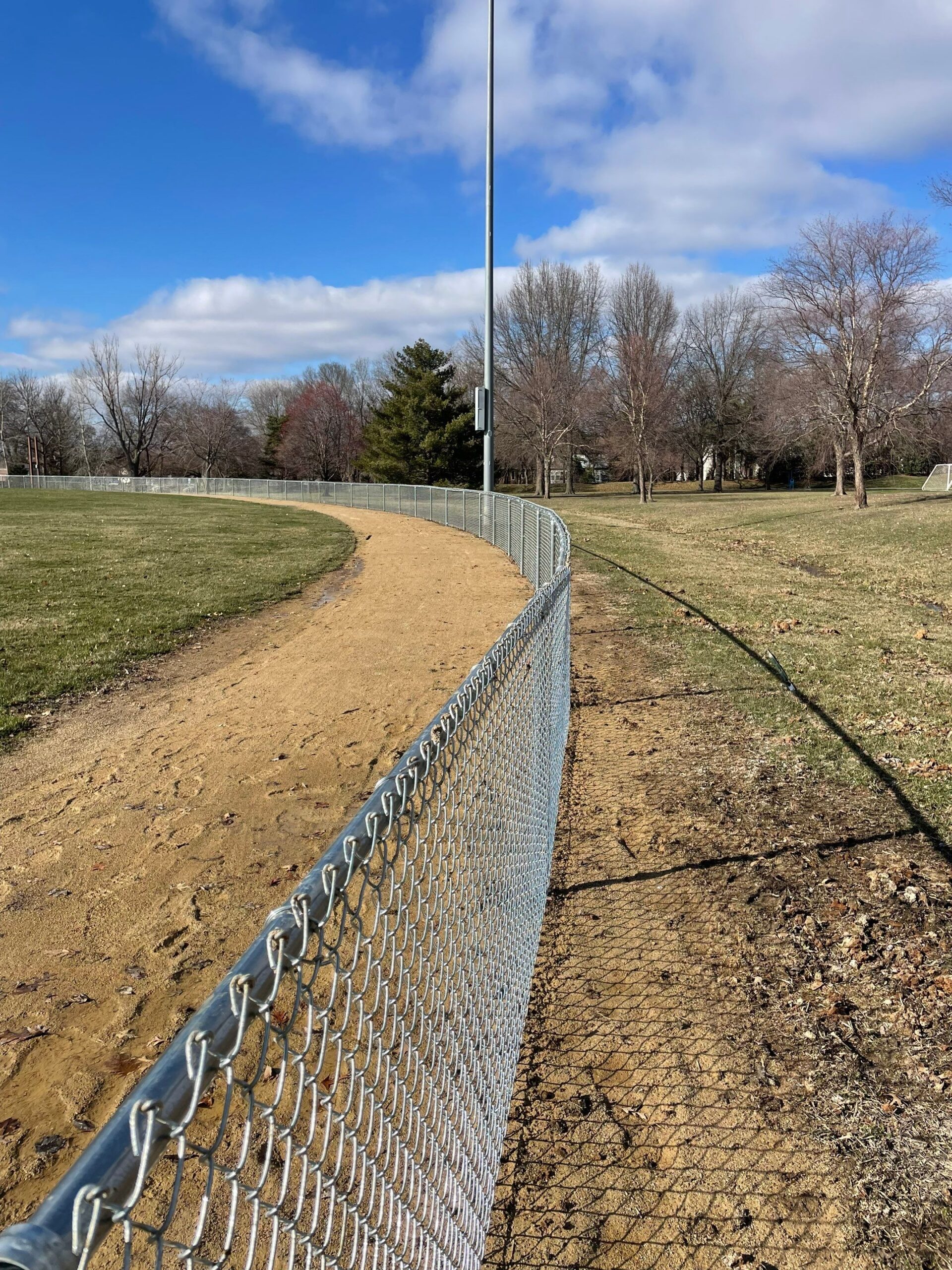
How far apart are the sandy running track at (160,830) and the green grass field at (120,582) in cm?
67

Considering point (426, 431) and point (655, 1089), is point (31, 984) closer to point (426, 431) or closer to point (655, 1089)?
point (655, 1089)

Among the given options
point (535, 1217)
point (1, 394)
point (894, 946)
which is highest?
point (1, 394)

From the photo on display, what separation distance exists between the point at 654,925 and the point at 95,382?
276 ft

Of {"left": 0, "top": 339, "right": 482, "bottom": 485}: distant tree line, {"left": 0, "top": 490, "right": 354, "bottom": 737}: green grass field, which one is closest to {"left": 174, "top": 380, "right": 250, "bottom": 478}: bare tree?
{"left": 0, "top": 339, "right": 482, "bottom": 485}: distant tree line

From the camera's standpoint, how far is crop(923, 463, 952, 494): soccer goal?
42594mm

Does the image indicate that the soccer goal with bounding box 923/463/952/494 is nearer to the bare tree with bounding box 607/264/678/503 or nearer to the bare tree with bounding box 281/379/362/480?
the bare tree with bounding box 607/264/678/503

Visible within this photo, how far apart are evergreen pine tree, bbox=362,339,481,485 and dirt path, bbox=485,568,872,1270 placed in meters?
44.2

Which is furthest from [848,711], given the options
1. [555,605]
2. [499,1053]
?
[499,1053]

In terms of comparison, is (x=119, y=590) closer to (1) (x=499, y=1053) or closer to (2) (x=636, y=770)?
(2) (x=636, y=770)

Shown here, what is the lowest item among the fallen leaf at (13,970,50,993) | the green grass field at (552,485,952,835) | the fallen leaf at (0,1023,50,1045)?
the fallen leaf at (0,1023,50,1045)

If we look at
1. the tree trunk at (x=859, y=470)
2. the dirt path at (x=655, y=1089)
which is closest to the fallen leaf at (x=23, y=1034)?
the dirt path at (x=655, y=1089)

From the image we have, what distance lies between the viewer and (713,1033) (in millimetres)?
3297

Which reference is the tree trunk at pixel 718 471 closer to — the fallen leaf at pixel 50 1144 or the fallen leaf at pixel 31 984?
the fallen leaf at pixel 31 984

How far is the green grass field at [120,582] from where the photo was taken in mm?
8633
